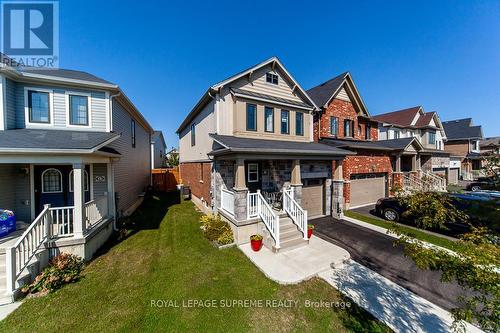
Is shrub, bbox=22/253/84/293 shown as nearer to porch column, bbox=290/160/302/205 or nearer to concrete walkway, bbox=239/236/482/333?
concrete walkway, bbox=239/236/482/333

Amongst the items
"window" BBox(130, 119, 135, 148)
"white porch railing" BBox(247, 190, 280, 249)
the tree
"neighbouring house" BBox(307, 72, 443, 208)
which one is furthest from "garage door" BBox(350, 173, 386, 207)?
"window" BBox(130, 119, 135, 148)

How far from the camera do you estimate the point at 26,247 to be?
5648 millimetres

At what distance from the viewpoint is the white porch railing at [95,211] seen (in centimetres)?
762

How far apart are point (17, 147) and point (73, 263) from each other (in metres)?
4.11

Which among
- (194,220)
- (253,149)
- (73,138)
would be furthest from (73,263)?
(253,149)

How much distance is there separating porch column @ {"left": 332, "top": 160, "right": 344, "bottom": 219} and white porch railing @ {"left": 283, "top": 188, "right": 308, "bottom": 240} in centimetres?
380

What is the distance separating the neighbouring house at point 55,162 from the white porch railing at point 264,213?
6.18 meters

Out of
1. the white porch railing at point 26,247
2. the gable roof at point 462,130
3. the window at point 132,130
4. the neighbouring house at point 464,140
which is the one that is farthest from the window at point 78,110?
the gable roof at point 462,130

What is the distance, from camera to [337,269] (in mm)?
6684

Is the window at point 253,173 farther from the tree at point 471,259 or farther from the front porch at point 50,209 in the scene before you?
the tree at point 471,259

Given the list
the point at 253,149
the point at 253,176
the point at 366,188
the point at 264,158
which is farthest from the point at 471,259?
the point at 366,188

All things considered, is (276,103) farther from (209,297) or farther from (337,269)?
(209,297)

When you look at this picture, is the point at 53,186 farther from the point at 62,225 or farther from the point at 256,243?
the point at 256,243

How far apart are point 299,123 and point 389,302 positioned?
31.8ft
